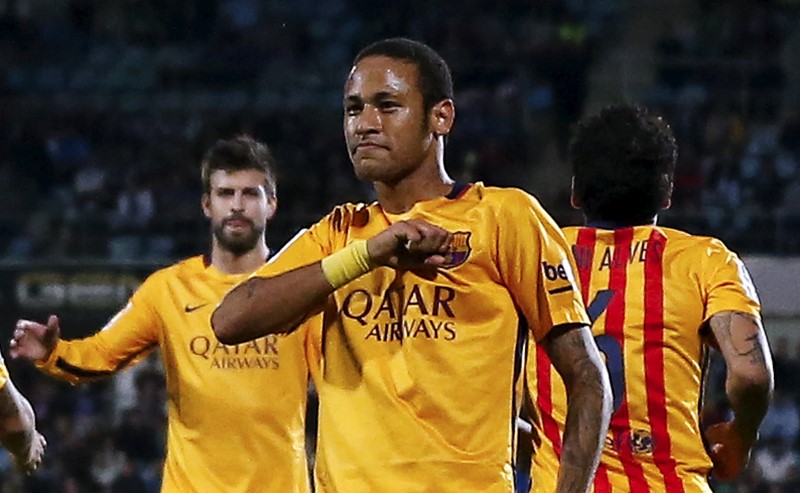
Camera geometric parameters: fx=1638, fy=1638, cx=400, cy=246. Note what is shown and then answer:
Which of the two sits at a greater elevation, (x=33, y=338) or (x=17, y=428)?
(x=33, y=338)

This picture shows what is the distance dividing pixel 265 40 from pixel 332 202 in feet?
12.0

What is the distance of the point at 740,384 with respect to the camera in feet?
15.6

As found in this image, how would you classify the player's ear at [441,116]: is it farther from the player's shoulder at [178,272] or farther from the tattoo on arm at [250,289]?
the player's shoulder at [178,272]

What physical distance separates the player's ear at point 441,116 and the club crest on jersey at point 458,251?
0.95 ft

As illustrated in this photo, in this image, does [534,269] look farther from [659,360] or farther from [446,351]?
[659,360]

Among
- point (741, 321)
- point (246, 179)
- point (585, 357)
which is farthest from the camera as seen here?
point (246, 179)

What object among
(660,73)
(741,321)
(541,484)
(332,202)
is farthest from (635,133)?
(660,73)

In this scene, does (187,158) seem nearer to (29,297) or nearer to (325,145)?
(325,145)

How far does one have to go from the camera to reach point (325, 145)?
1828 centimetres

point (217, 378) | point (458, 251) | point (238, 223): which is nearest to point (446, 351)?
point (458, 251)

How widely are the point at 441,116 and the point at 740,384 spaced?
1312mm

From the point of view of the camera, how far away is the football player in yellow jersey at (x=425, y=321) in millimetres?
3969

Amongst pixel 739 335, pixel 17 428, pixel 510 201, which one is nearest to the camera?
pixel 510 201

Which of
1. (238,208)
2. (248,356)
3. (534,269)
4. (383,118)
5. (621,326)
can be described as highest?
(383,118)
